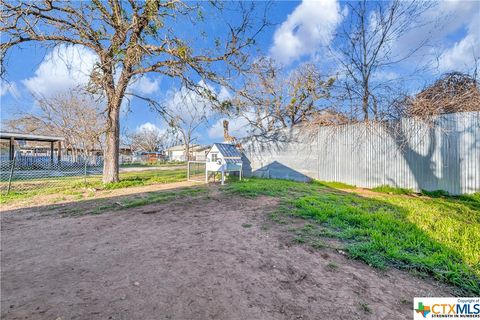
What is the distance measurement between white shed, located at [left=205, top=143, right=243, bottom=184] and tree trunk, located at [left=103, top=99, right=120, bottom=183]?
3548mm

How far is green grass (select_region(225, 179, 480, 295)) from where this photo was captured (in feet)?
7.68

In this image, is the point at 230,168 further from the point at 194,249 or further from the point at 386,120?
the point at 194,249

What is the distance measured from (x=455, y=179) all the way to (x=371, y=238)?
549cm

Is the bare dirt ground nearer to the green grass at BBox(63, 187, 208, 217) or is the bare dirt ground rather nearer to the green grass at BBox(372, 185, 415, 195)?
the green grass at BBox(63, 187, 208, 217)

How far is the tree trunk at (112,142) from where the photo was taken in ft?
27.5

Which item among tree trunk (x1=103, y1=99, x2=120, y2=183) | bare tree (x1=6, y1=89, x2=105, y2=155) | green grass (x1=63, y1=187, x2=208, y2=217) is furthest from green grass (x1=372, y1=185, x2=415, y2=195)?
bare tree (x1=6, y1=89, x2=105, y2=155)

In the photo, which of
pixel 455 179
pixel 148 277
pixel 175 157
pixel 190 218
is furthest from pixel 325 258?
pixel 175 157

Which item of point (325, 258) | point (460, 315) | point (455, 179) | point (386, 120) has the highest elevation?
point (386, 120)

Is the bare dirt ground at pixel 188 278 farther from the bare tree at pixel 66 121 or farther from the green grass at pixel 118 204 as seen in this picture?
the bare tree at pixel 66 121

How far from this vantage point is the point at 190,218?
4117mm

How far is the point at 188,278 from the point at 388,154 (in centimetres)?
801

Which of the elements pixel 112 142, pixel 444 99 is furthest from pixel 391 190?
pixel 112 142

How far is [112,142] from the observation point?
8.53 metres

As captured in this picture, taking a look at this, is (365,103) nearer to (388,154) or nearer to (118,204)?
(388,154)
